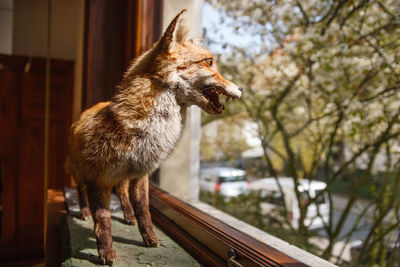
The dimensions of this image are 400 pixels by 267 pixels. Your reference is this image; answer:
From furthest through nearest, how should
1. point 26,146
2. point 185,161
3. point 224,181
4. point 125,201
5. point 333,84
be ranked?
point 224,181, point 26,146, point 333,84, point 185,161, point 125,201

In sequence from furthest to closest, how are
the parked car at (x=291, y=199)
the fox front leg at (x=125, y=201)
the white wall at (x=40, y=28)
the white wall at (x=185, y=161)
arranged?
1. the white wall at (x=40, y=28)
2. the parked car at (x=291, y=199)
3. the white wall at (x=185, y=161)
4. the fox front leg at (x=125, y=201)

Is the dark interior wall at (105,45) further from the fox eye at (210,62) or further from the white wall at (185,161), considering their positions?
the fox eye at (210,62)

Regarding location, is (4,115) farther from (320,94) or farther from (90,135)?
(320,94)

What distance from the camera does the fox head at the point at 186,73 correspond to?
2.16 ft

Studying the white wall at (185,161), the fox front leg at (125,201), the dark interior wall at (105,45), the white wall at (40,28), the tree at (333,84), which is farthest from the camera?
the white wall at (40,28)

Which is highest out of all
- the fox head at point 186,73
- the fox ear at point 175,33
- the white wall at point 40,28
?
the white wall at point 40,28

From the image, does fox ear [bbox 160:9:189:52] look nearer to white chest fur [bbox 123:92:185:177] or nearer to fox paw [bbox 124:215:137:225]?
white chest fur [bbox 123:92:185:177]

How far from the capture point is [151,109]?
0.66 metres

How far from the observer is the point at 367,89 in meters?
1.77

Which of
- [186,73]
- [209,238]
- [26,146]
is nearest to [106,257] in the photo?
[209,238]

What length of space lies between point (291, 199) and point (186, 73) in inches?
69.5

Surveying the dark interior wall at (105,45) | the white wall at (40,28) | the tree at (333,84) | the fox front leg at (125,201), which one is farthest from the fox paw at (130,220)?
the white wall at (40,28)

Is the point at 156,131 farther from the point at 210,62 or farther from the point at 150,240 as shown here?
the point at 150,240

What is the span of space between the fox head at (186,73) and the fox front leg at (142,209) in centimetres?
31
